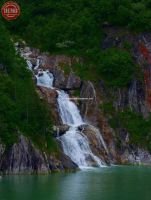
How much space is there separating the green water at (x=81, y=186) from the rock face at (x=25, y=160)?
1.96 metres

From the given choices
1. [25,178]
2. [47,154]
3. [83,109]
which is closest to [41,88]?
[83,109]

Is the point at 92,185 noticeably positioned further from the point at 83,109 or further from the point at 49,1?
the point at 49,1

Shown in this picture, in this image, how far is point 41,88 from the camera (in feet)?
277

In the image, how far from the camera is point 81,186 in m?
58.2

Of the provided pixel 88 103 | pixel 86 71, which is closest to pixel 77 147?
pixel 88 103

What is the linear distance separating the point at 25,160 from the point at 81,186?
10.9 meters

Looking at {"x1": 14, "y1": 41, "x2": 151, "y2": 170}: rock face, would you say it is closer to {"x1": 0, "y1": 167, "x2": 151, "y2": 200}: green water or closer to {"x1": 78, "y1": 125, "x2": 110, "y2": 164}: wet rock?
{"x1": 78, "y1": 125, "x2": 110, "y2": 164}: wet rock

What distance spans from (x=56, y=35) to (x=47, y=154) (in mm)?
31096

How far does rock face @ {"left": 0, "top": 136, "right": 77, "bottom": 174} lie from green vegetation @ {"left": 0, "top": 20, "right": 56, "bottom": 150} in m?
0.91

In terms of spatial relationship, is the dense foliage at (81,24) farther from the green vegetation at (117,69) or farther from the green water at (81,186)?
the green water at (81,186)

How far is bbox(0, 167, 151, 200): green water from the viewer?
2052 inches

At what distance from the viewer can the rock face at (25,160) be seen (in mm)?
67250

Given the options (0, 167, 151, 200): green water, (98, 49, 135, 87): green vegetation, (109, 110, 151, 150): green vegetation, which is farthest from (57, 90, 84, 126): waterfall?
(0, 167, 151, 200): green water

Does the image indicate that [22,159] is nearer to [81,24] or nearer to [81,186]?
[81,186]
